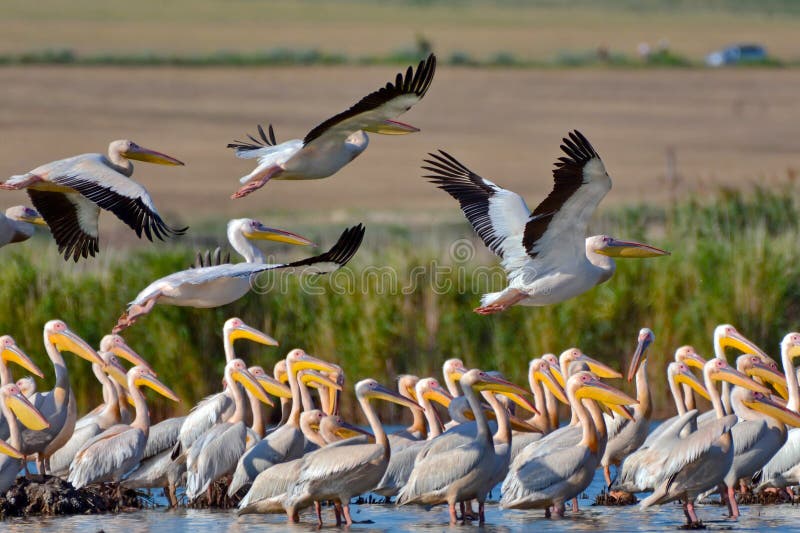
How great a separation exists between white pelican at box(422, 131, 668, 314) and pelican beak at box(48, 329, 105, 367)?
2856 mm

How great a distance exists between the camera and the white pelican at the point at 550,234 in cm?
1015

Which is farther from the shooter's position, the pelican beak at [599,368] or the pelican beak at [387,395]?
the pelican beak at [599,368]

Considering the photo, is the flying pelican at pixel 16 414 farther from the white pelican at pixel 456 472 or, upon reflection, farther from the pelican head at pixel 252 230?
the white pelican at pixel 456 472

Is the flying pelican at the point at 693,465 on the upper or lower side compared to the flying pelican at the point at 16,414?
lower

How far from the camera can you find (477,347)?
14.5 metres

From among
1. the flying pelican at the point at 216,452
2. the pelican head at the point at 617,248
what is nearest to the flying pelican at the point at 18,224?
the flying pelican at the point at 216,452

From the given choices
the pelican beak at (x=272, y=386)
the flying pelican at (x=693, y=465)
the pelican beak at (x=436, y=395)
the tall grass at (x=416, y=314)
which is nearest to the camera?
the flying pelican at (x=693, y=465)

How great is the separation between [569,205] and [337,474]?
222cm

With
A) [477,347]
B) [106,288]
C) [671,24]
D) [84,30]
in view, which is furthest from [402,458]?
[671,24]

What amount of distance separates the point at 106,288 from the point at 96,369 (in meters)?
2.37

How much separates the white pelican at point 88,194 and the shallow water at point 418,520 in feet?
5.85

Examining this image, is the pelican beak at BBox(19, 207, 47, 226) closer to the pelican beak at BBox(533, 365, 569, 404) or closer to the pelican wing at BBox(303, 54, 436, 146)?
the pelican wing at BBox(303, 54, 436, 146)

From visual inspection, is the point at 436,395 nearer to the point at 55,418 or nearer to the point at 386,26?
the point at 55,418

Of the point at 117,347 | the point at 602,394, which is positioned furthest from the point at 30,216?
the point at 602,394
